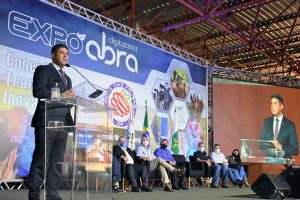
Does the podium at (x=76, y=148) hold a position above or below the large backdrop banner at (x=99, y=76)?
below

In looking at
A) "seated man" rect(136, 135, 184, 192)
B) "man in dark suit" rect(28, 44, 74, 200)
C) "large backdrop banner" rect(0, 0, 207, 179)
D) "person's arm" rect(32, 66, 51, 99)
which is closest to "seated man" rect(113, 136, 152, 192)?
"seated man" rect(136, 135, 184, 192)

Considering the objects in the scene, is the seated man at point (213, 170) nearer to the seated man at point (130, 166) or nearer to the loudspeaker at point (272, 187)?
the seated man at point (130, 166)

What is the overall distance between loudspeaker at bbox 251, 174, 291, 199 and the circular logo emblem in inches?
133

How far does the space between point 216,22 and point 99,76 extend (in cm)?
580

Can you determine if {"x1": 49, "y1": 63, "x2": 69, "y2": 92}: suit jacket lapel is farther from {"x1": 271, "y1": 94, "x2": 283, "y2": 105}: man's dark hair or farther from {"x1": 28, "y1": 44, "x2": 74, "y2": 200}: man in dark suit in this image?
{"x1": 271, "y1": 94, "x2": 283, "y2": 105}: man's dark hair

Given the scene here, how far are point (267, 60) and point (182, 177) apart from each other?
12.0 meters

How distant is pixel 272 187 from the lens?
4449 millimetres

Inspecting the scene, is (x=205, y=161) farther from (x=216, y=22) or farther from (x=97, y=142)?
(x=97, y=142)

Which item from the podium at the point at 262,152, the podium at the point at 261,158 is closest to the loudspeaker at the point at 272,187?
the podium at the point at 261,158

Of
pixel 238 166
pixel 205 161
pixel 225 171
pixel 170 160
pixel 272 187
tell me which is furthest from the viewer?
pixel 238 166

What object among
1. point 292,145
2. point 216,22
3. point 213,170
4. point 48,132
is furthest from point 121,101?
point 292,145

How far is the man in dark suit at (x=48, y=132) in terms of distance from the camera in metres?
2.24

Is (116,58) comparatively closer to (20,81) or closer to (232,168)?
(20,81)

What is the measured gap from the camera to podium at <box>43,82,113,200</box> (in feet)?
7.11
